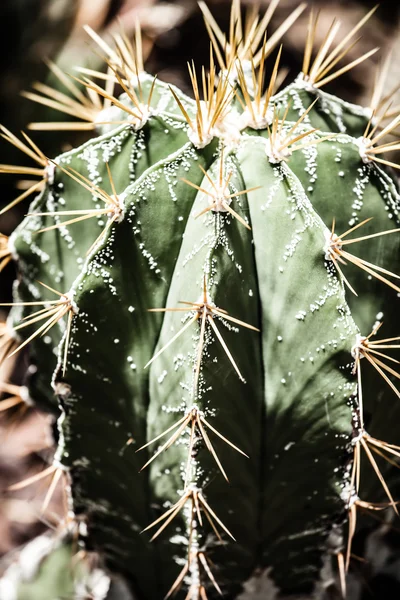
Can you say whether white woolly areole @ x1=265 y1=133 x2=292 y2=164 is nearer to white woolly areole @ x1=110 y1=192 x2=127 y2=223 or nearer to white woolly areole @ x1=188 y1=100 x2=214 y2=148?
white woolly areole @ x1=188 y1=100 x2=214 y2=148

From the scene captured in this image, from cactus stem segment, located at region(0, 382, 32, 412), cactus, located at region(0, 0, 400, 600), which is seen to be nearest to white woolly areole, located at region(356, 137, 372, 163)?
cactus, located at region(0, 0, 400, 600)

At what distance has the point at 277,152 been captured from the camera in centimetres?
91

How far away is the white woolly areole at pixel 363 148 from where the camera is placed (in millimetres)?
969

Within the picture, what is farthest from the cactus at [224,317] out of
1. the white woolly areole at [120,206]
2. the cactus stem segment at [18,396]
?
the cactus stem segment at [18,396]

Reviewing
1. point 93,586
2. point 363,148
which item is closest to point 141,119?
point 363,148

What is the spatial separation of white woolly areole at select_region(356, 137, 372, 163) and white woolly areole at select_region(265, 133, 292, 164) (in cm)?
12

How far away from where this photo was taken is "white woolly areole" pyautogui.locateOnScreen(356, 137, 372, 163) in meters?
0.97

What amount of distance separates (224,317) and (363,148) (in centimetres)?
33

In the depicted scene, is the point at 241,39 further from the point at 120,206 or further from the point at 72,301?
the point at 72,301

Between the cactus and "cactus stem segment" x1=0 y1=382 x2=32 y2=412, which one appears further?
"cactus stem segment" x1=0 y1=382 x2=32 y2=412

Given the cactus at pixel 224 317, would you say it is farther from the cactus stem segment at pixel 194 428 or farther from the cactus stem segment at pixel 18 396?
the cactus stem segment at pixel 18 396

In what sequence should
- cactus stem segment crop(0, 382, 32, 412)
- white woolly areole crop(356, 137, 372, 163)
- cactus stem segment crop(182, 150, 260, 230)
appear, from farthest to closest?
1. cactus stem segment crop(0, 382, 32, 412)
2. white woolly areole crop(356, 137, 372, 163)
3. cactus stem segment crop(182, 150, 260, 230)

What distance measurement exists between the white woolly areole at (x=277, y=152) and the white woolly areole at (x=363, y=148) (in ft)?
0.40

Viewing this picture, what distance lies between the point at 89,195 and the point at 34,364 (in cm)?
34
